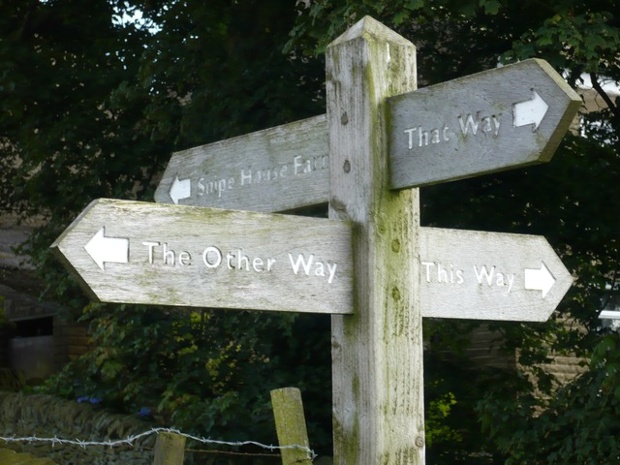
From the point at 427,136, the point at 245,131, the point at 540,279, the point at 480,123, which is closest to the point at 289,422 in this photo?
the point at 540,279

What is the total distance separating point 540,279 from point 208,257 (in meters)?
1.27

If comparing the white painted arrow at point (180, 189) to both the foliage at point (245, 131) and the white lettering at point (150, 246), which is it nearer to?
the white lettering at point (150, 246)

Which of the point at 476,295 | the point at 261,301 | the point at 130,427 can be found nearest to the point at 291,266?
the point at 261,301

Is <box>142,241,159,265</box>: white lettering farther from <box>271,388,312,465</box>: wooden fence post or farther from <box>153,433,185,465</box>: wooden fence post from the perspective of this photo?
<box>153,433,185,465</box>: wooden fence post

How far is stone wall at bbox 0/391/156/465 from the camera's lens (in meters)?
12.9

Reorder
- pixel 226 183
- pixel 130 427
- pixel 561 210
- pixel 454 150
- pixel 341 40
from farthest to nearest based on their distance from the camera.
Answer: pixel 130 427, pixel 561 210, pixel 226 183, pixel 341 40, pixel 454 150

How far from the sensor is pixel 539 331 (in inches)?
451

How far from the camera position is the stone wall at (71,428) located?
12.9m

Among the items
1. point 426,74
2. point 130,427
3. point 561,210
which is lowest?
point 130,427

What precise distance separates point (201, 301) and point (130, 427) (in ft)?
31.9

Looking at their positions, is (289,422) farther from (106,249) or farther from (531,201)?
(531,201)

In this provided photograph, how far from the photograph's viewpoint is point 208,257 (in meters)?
3.46

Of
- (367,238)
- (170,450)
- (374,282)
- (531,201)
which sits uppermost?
(531,201)

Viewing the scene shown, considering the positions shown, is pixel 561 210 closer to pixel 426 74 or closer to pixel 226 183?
pixel 426 74
